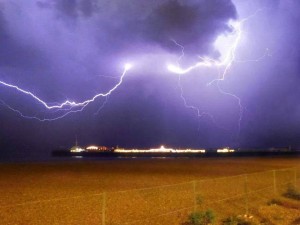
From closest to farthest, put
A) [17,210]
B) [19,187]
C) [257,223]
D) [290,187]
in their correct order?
[257,223] < [17,210] < [290,187] < [19,187]

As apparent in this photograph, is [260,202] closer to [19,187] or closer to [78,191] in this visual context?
[78,191]

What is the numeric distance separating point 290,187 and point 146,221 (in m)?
9.48

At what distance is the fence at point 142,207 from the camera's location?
15.3 metres

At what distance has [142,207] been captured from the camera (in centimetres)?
1836

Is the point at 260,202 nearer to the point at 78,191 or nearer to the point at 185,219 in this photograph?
the point at 185,219

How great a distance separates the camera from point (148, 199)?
20.5 m

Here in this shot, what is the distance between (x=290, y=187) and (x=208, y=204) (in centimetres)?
545

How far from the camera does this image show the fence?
15344 mm

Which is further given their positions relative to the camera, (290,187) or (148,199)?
(290,187)

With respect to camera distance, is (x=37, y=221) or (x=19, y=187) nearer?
(x=37, y=221)

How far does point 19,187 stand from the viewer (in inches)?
1014

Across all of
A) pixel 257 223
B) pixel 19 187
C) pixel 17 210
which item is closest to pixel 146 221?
pixel 257 223

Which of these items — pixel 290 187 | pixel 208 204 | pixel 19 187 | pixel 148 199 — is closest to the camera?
pixel 208 204

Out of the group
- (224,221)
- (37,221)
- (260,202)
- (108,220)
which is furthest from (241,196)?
(37,221)
